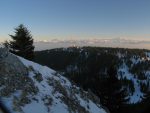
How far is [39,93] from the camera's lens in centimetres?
1568

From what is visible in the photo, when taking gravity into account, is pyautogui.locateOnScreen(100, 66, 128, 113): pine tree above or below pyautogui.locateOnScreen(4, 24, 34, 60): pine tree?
below

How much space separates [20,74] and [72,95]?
A: 4.32 meters

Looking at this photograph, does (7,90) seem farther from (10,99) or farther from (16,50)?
(16,50)

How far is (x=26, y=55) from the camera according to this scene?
42.2 m

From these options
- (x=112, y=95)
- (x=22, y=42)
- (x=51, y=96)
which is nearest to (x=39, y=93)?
(x=51, y=96)

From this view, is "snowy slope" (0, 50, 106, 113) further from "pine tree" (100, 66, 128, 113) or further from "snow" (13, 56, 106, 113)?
"pine tree" (100, 66, 128, 113)

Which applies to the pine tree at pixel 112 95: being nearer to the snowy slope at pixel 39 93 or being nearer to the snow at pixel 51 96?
the snowy slope at pixel 39 93

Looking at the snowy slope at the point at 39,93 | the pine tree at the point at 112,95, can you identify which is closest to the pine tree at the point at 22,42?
the pine tree at the point at 112,95

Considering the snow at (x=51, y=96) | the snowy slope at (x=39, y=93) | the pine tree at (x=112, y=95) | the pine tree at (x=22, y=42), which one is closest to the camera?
the snowy slope at (x=39, y=93)

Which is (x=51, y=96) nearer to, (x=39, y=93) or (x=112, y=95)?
(x=39, y=93)

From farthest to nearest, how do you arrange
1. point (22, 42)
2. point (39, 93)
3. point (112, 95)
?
point (22, 42) → point (112, 95) → point (39, 93)

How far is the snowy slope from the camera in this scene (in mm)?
13620

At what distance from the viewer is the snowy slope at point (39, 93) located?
1362 centimetres

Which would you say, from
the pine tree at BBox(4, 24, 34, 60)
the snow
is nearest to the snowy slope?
the snow
